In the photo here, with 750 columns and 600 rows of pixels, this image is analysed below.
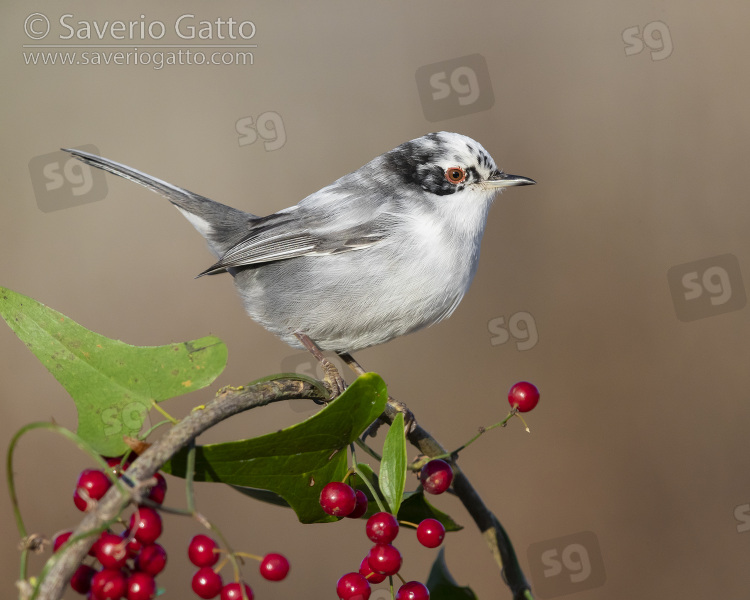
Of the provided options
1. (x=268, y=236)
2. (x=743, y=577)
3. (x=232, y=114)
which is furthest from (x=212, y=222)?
(x=743, y=577)

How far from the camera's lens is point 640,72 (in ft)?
18.0

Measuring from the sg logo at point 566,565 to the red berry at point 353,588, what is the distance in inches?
124

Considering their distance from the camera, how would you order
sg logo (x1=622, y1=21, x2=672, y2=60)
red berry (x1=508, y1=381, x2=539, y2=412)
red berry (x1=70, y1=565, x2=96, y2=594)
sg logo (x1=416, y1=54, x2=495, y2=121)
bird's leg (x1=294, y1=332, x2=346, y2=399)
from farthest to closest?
sg logo (x1=622, y1=21, x2=672, y2=60) → sg logo (x1=416, y1=54, x2=495, y2=121) → bird's leg (x1=294, y1=332, x2=346, y2=399) → red berry (x1=508, y1=381, x2=539, y2=412) → red berry (x1=70, y1=565, x2=96, y2=594)

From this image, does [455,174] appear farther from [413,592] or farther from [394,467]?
[413,592]

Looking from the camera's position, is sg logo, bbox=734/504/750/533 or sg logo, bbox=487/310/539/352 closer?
sg logo, bbox=734/504/750/533

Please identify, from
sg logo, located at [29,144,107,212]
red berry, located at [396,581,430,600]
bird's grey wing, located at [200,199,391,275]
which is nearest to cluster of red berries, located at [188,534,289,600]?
red berry, located at [396,581,430,600]

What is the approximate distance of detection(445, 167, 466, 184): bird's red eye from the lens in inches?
125

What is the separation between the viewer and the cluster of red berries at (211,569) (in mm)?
1307

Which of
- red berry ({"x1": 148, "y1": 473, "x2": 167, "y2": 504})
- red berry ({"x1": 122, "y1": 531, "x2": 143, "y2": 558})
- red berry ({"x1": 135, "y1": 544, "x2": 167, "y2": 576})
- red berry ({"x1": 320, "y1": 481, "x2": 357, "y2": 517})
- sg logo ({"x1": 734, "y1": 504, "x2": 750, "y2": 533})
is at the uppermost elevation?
red berry ({"x1": 148, "y1": 473, "x2": 167, "y2": 504})

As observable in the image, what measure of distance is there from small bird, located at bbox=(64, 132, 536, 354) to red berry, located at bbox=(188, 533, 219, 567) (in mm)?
1700

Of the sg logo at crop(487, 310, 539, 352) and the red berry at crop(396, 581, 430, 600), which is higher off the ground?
the sg logo at crop(487, 310, 539, 352)

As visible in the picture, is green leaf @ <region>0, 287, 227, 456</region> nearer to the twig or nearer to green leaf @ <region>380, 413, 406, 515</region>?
green leaf @ <region>380, 413, 406, 515</region>

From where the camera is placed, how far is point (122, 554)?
1111mm

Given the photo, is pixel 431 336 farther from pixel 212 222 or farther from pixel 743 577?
pixel 743 577
